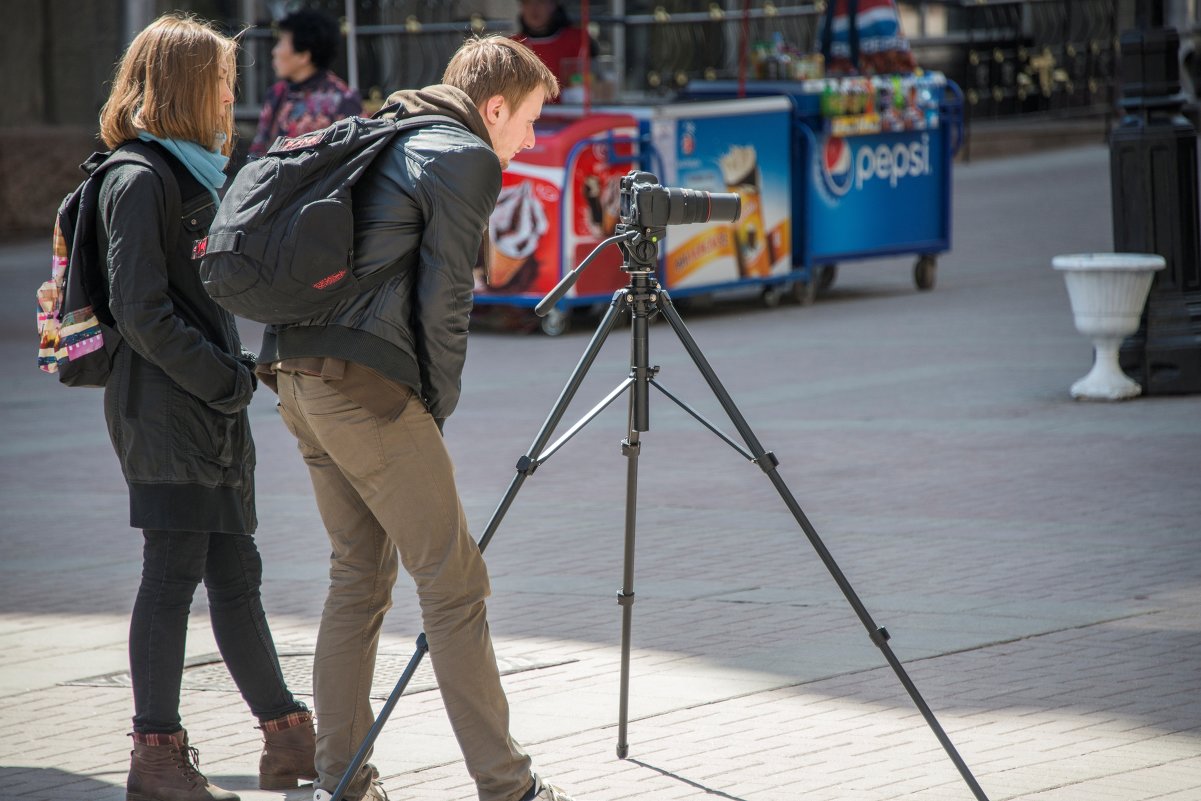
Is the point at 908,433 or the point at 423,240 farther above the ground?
the point at 423,240

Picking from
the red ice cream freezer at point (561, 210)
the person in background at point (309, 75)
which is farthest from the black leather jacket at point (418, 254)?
the red ice cream freezer at point (561, 210)

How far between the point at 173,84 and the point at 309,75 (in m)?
5.56

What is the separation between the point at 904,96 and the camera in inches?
569

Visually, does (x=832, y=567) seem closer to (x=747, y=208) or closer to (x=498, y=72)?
(x=498, y=72)

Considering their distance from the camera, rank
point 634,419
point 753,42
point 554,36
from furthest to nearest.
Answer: point 753,42 → point 554,36 → point 634,419

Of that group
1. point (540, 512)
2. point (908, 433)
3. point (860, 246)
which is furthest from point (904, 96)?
point (540, 512)

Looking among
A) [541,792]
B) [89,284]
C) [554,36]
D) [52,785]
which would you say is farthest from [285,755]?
[554,36]

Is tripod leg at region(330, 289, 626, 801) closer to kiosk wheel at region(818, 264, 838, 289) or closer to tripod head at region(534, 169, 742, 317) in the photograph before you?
tripod head at region(534, 169, 742, 317)

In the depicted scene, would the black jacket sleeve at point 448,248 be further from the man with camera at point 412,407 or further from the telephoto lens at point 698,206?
the telephoto lens at point 698,206

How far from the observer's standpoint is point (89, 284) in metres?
4.08

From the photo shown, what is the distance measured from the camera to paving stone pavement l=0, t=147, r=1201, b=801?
4.37 m

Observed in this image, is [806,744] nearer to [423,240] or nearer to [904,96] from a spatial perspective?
[423,240]

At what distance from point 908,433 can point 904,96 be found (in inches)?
243

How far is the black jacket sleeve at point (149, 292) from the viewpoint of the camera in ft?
12.8
